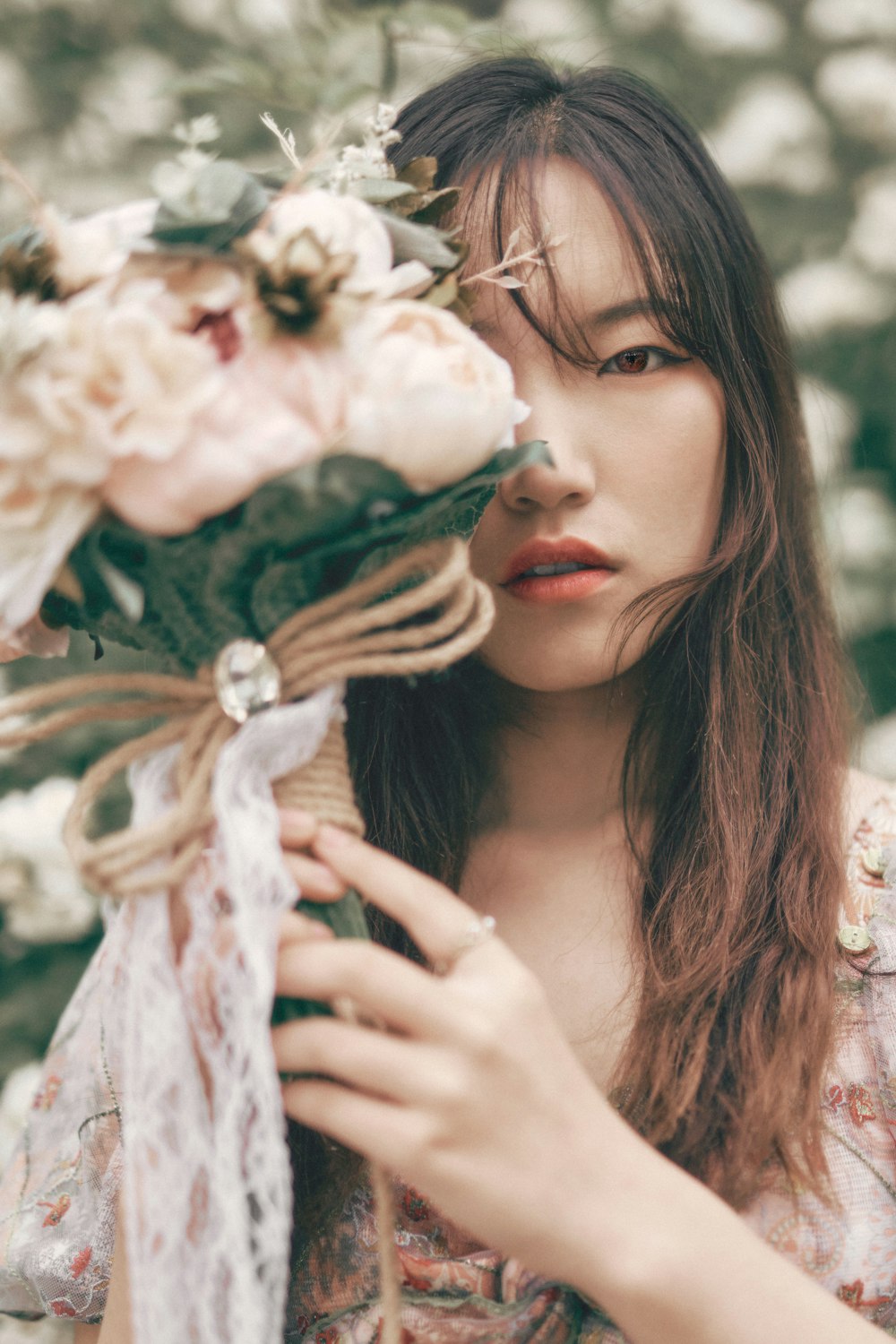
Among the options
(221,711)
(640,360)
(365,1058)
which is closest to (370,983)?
(365,1058)

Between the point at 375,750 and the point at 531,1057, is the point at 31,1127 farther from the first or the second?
the point at 531,1057

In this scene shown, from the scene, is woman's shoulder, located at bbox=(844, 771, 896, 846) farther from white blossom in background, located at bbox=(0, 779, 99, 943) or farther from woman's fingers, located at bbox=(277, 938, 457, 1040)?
white blossom in background, located at bbox=(0, 779, 99, 943)

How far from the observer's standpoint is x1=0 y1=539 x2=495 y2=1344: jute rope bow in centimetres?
76

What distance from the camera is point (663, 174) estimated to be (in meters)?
1.17

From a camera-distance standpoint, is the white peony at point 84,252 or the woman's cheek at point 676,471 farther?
the woman's cheek at point 676,471

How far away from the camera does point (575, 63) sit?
1679mm

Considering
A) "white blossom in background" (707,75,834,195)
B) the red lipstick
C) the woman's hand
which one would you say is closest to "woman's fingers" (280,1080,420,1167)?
the woman's hand

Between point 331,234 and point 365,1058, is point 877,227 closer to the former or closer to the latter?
point 331,234

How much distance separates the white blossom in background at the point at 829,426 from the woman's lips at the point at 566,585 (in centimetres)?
82

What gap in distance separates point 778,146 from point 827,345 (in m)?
0.30

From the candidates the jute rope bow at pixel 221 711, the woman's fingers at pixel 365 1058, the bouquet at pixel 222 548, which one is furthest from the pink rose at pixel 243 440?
the woman's fingers at pixel 365 1058

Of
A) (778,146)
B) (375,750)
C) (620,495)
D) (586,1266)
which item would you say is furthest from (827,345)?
(586,1266)

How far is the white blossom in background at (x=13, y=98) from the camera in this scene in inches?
60.7

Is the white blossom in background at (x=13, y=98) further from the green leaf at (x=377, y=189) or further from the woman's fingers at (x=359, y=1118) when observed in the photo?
the woman's fingers at (x=359, y=1118)
